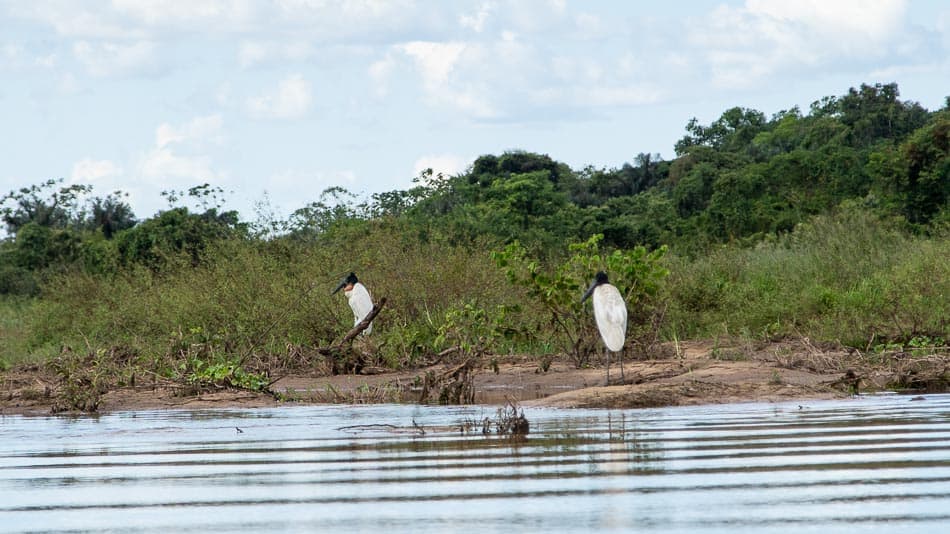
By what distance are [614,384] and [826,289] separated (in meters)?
7.03

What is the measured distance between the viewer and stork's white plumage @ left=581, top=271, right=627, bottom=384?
1433cm

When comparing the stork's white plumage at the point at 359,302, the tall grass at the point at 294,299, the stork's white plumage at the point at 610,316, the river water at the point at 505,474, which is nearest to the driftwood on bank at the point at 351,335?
the tall grass at the point at 294,299

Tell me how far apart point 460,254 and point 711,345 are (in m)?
3.84

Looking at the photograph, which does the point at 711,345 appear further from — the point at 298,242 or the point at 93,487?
the point at 93,487

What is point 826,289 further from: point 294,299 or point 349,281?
point 294,299

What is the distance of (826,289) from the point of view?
Result: 65.6 feet

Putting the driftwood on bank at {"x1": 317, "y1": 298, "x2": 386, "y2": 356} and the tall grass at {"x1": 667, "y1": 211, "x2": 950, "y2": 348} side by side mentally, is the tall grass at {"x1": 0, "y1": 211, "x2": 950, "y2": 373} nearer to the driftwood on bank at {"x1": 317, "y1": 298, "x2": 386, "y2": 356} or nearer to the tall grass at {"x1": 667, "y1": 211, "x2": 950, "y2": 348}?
the tall grass at {"x1": 667, "y1": 211, "x2": 950, "y2": 348}

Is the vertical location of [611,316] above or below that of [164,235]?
below

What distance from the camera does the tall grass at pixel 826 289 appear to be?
693 inches

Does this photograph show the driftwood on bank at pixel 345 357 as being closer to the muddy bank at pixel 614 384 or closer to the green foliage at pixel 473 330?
the muddy bank at pixel 614 384

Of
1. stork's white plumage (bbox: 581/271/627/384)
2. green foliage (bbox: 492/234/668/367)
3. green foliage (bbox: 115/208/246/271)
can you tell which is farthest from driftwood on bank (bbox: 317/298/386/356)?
green foliage (bbox: 115/208/246/271)

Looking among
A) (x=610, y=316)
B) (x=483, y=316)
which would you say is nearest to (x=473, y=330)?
(x=483, y=316)

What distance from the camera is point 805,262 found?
72.6ft

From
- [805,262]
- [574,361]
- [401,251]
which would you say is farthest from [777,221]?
[574,361]
